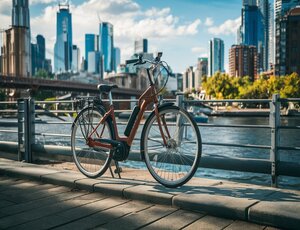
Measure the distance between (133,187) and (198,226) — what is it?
1.06 metres

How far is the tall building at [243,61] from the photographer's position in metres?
178

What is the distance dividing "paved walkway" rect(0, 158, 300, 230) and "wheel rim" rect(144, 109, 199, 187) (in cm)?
16

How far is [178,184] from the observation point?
362 cm

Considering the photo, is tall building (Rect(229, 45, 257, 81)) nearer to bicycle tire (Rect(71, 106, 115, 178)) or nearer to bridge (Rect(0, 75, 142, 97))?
bridge (Rect(0, 75, 142, 97))

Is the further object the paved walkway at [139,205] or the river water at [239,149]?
the river water at [239,149]

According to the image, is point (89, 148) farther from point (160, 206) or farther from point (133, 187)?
point (160, 206)

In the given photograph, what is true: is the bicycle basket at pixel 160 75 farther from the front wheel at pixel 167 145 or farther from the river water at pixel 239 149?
the river water at pixel 239 149

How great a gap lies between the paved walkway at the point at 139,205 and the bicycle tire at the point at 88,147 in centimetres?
19

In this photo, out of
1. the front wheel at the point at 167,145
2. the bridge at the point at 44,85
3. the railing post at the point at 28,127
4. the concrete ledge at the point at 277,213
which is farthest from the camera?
the bridge at the point at 44,85

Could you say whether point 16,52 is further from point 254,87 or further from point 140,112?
point 140,112

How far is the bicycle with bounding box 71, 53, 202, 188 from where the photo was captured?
3.74m

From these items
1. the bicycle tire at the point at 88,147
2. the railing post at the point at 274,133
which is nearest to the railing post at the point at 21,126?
the bicycle tire at the point at 88,147

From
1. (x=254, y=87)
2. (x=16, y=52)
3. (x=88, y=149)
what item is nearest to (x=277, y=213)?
(x=88, y=149)

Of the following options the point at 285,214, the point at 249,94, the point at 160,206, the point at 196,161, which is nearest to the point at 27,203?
the point at 160,206
